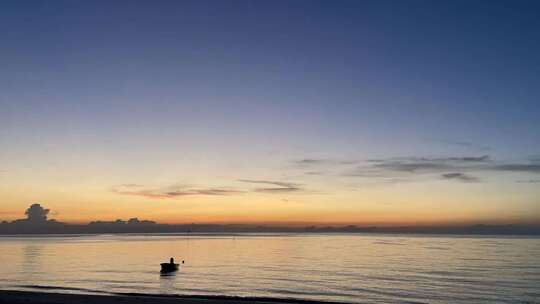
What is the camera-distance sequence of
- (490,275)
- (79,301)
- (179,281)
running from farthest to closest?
(490,275), (179,281), (79,301)

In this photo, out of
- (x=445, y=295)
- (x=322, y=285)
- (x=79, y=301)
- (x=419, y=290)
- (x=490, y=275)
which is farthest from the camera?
(x=490, y=275)

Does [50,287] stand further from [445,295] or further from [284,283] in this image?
[445,295]

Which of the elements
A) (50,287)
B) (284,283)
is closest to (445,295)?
(284,283)

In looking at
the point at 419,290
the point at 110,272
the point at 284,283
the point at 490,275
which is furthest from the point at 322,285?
the point at 110,272

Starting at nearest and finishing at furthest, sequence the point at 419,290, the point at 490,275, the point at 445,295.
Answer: the point at 445,295
the point at 419,290
the point at 490,275

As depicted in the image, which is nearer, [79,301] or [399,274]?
[79,301]

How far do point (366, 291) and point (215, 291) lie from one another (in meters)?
18.1

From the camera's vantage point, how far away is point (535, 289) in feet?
190

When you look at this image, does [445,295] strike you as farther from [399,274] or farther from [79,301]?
[79,301]

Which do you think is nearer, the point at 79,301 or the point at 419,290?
the point at 79,301

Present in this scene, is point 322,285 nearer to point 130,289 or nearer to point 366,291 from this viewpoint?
point 366,291

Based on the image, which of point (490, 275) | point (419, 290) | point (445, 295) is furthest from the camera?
point (490, 275)

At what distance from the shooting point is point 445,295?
5247 centimetres

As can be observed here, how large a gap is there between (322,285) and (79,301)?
1299 inches
